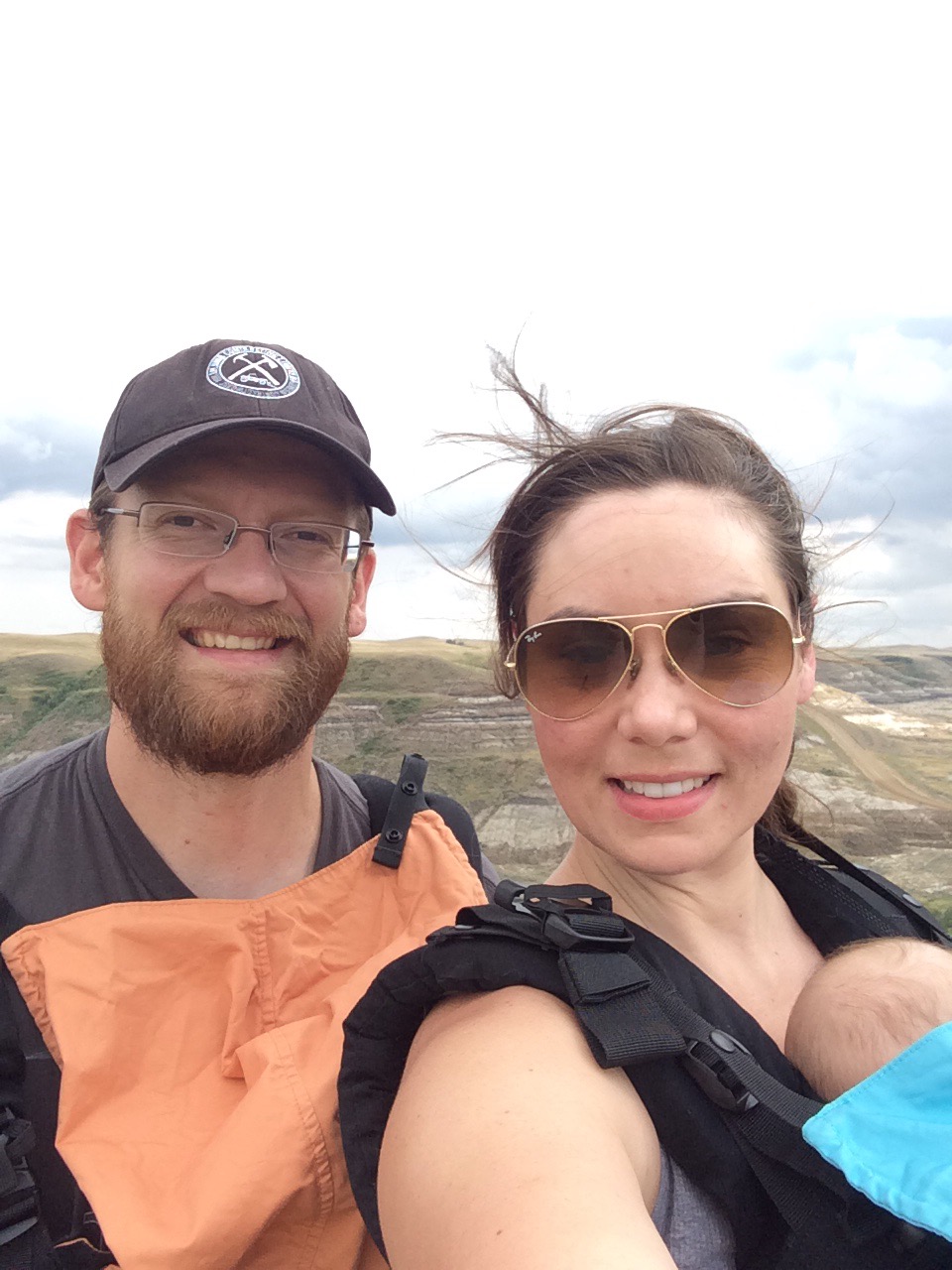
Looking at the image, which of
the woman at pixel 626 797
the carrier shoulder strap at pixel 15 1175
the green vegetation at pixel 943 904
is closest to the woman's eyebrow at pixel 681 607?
the woman at pixel 626 797

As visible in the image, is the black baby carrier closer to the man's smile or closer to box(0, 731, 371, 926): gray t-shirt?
box(0, 731, 371, 926): gray t-shirt

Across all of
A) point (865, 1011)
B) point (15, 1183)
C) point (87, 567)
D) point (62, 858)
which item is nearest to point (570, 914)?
point (865, 1011)

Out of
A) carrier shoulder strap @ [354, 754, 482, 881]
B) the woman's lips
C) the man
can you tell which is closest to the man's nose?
the man

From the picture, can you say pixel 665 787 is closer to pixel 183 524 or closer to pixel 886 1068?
pixel 886 1068

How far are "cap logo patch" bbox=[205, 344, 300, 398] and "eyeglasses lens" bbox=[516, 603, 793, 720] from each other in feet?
4.70

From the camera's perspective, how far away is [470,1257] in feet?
3.85

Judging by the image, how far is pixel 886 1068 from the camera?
1.42m

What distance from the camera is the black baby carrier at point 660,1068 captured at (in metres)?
1.38

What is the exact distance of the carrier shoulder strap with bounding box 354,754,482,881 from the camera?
2676mm

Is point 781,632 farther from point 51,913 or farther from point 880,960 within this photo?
point 51,913

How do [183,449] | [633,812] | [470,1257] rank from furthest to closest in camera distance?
[183,449]
[633,812]
[470,1257]

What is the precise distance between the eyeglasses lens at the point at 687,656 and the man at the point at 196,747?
2.92 feet

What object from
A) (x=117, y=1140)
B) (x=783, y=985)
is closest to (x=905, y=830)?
(x=783, y=985)

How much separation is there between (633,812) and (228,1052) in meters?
1.25
